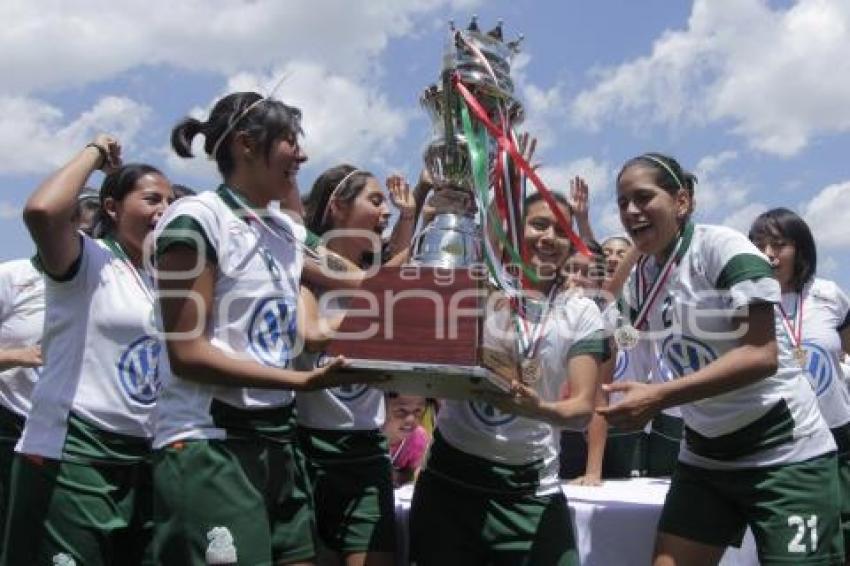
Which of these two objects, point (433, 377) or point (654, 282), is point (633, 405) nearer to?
point (654, 282)

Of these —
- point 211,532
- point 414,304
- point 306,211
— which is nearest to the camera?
point 211,532

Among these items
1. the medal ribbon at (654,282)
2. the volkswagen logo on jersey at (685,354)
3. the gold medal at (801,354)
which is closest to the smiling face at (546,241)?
the medal ribbon at (654,282)

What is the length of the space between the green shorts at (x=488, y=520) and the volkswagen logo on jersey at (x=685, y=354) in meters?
0.55

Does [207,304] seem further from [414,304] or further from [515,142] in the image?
[515,142]

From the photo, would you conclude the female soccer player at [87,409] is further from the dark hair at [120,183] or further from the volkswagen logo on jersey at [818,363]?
the volkswagen logo on jersey at [818,363]

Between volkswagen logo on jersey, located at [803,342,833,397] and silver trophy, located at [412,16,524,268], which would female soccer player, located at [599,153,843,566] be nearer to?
silver trophy, located at [412,16,524,268]

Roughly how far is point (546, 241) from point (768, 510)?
105cm

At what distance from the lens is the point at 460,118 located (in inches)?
115

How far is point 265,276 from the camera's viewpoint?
7.93 feet

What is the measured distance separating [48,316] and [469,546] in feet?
4.63

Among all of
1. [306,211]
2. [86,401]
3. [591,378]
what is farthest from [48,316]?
[591,378]

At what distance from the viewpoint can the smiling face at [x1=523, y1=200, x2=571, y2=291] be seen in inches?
122

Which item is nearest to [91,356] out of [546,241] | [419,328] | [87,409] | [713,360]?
[87,409]

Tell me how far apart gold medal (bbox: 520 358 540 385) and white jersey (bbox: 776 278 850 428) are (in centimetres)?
163
